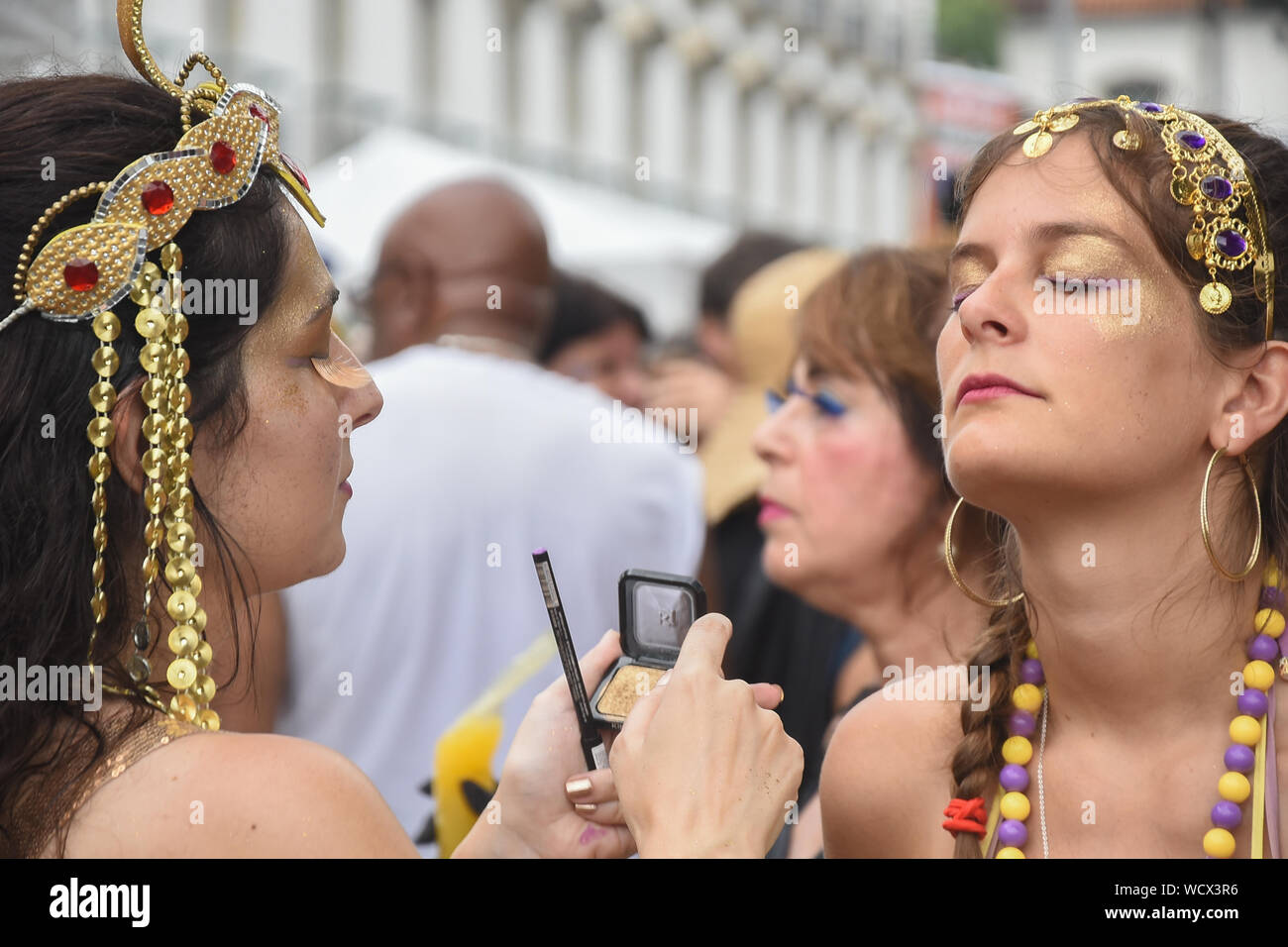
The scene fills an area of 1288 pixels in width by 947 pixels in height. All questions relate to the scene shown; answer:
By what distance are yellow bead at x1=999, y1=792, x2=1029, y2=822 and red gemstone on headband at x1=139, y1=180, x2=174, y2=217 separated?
4.90 feet

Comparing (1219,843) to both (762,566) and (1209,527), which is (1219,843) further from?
(762,566)

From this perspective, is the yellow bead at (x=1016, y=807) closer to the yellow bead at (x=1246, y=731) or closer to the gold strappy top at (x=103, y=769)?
the yellow bead at (x=1246, y=731)

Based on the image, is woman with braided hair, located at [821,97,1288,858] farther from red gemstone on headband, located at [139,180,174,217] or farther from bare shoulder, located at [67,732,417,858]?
red gemstone on headband, located at [139,180,174,217]

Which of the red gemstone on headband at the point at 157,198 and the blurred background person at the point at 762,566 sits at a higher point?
the red gemstone on headband at the point at 157,198

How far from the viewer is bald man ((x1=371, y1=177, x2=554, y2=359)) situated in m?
4.52

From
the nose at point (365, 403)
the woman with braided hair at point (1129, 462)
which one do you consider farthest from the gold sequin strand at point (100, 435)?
the woman with braided hair at point (1129, 462)

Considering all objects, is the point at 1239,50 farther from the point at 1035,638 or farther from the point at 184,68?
the point at 184,68

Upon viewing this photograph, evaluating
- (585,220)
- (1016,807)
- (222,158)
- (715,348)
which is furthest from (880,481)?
(585,220)

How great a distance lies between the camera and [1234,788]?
2270 millimetres

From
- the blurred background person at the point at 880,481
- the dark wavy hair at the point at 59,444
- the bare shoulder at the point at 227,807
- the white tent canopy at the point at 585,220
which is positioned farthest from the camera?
the white tent canopy at the point at 585,220

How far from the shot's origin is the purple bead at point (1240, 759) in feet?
7.50

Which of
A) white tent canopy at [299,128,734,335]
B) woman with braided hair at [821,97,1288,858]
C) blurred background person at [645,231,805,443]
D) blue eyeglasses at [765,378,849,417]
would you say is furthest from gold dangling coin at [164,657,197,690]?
white tent canopy at [299,128,734,335]

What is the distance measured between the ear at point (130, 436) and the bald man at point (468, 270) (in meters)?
2.45
